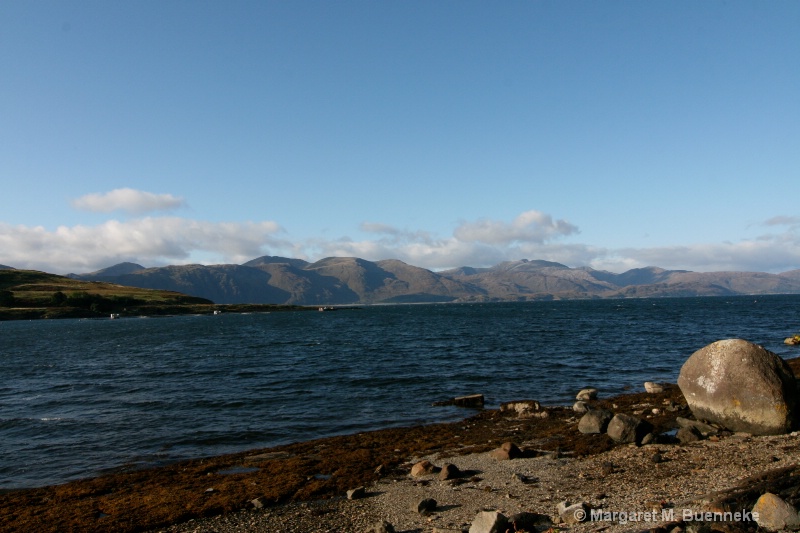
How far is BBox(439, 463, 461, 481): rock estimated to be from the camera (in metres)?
18.2

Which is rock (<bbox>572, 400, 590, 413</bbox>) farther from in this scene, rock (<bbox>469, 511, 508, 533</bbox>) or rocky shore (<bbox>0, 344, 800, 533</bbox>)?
rock (<bbox>469, 511, 508, 533</bbox>)

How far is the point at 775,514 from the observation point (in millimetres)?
11656

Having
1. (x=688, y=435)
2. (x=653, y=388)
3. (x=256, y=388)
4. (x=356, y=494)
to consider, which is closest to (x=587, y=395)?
(x=653, y=388)

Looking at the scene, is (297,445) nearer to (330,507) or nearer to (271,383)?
(330,507)

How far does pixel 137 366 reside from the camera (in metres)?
59.6

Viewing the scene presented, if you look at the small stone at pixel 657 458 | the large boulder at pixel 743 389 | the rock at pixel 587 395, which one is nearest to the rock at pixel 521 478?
the small stone at pixel 657 458

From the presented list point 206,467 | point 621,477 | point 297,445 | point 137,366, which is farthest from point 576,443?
point 137,366

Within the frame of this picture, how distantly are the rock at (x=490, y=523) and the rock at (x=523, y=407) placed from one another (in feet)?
55.9

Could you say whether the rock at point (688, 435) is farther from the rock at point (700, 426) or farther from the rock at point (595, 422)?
the rock at point (595, 422)

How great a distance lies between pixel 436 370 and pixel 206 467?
29.6 meters

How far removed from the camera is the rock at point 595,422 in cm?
2306

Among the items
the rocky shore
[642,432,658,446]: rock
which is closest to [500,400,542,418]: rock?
the rocky shore

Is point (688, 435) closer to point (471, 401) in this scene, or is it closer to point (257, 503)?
point (471, 401)

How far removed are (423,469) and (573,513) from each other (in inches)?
275
